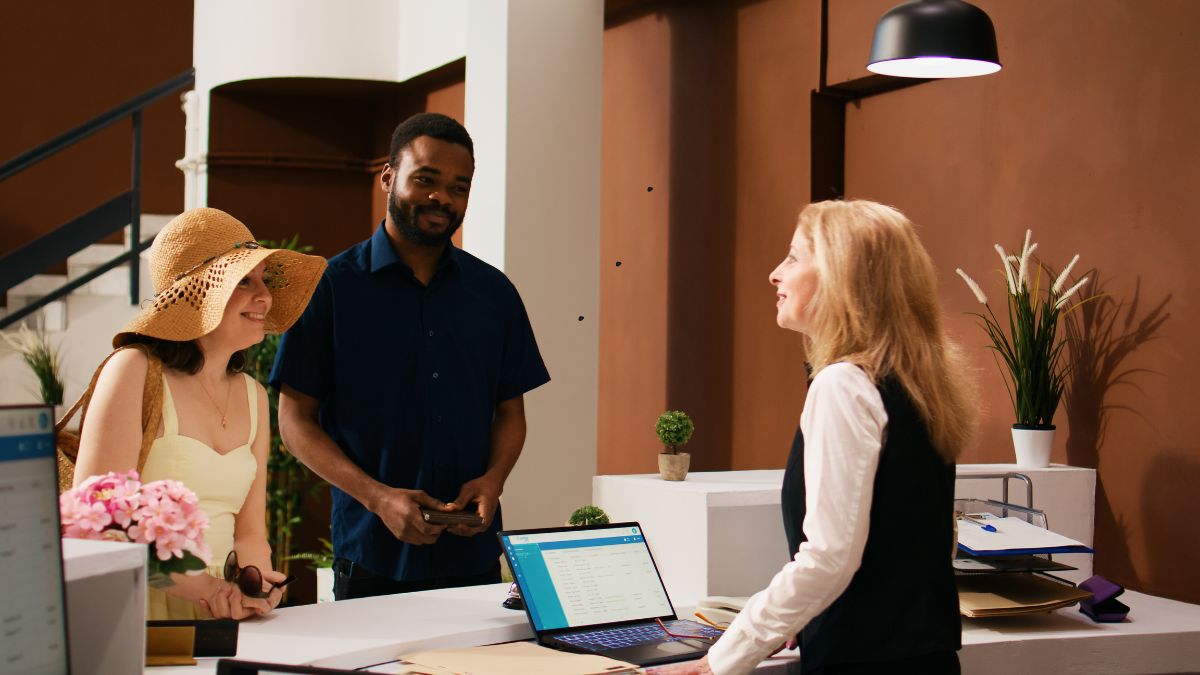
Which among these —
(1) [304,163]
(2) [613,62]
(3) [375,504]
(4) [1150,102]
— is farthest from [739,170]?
(1) [304,163]

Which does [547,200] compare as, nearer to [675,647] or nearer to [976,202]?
[976,202]

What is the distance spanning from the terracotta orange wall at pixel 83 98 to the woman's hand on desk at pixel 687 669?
734 centimetres

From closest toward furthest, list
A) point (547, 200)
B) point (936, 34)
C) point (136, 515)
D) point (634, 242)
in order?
point (136, 515)
point (936, 34)
point (547, 200)
point (634, 242)

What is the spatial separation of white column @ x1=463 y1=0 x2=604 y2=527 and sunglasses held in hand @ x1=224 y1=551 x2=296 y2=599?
2500mm

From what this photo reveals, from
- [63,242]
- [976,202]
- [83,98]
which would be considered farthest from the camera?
[83,98]

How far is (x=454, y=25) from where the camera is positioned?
598cm

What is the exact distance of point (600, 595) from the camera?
2312 millimetres

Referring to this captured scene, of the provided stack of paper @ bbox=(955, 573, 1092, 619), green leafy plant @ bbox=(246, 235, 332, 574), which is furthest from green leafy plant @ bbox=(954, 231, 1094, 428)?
green leafy plant @ bbox=(246, 235, 332, 574)

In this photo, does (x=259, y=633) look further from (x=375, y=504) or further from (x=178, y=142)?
(x=178, y=142)

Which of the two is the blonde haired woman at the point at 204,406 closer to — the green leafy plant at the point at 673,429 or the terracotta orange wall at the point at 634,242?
the green leafy plant at the point at 673,429

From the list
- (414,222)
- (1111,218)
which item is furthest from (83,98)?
(1111,218)

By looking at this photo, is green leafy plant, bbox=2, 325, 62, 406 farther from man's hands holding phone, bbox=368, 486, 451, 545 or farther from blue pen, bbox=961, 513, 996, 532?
Answer: blue pen, bbox=961, 513, 996, 532

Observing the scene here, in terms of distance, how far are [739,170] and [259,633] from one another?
299 cm

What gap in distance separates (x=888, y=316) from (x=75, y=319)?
18.8 feet
